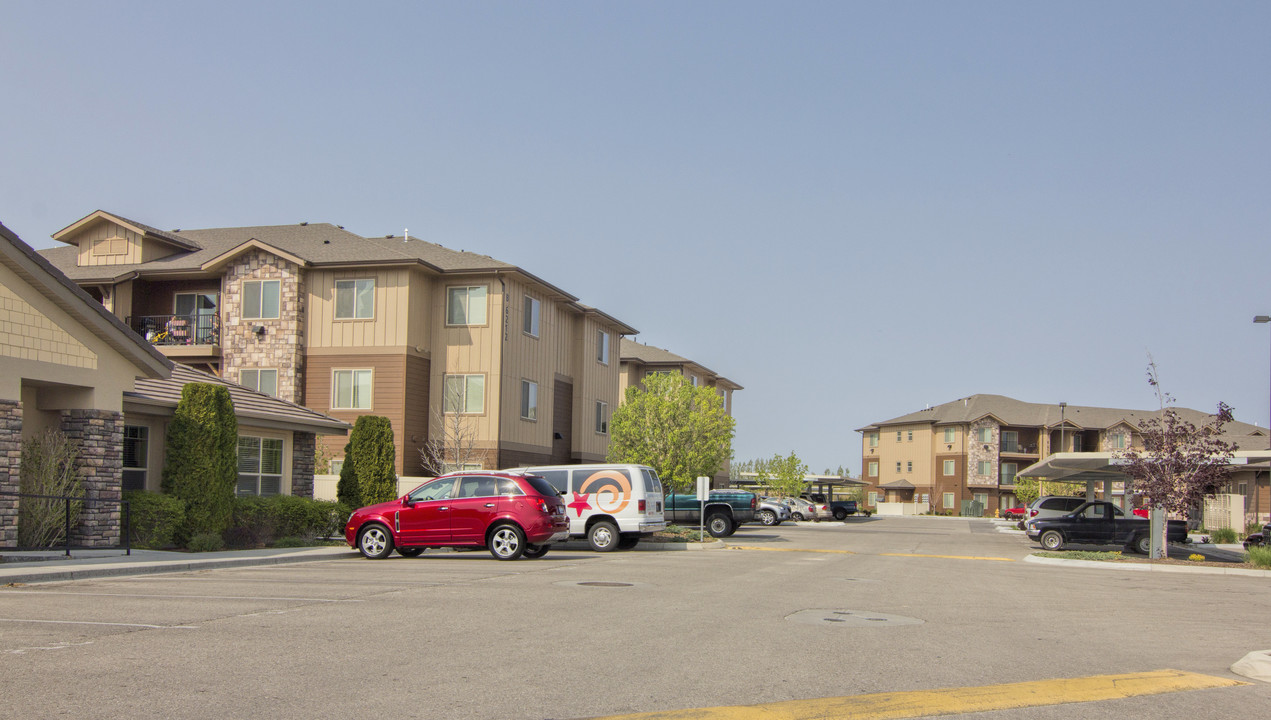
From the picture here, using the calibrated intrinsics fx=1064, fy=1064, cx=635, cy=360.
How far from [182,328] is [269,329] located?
11.7 feet

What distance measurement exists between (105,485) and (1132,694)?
1786cm

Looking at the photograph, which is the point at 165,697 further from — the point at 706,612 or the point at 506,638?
the point at 706,612

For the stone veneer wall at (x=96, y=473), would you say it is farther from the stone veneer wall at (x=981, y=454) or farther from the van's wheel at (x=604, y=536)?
the stone veneer wall at (x=981, y=454)

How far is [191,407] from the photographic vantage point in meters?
21.8

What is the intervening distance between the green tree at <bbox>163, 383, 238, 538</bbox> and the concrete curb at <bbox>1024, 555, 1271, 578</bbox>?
1927 centimetres

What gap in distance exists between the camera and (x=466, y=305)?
117ft

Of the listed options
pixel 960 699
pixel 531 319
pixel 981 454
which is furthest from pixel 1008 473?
pixel 960 699

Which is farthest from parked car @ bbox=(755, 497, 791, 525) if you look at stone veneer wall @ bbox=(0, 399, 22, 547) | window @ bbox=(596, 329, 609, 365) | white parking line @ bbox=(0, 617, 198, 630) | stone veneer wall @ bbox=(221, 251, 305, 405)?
white parking line @ bbox=(0, 617, 198, 630)

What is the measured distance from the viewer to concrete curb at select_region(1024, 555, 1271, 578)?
23.8 m

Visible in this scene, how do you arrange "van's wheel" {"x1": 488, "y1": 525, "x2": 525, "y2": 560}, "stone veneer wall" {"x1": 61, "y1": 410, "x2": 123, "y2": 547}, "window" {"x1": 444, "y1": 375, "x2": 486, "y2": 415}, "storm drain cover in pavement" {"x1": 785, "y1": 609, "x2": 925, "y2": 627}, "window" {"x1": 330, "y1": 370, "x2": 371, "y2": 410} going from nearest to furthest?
"storm drain cover in pavement" {"x1": 785, "y1": 609, "x2": 925, "y2": 627} < "stone veneer wall" {"x1": 61, "y1": 410, "x2": 123, "y2": 547} < "van's wheel" {"x1": 488, "y1": 525, "x2": 525, "y2": 560} < "window" {"x1": 330, "y1": 370, "x2": 371, "y2": 410} < "window" {"x1": 444, "y1": 375, "x2": 486, "y2": 415}

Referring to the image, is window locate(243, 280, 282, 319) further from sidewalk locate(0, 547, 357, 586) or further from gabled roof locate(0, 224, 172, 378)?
sidewalk locate(0, 547, 357, 586)

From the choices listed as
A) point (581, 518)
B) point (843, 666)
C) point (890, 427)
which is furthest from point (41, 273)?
point (890, 427)

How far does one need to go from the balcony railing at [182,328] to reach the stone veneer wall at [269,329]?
853 millimetres

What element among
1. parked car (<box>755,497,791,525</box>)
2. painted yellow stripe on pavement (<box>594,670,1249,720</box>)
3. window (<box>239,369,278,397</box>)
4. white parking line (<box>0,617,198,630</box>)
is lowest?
parked car (<box>755,497,791,525</box>)
